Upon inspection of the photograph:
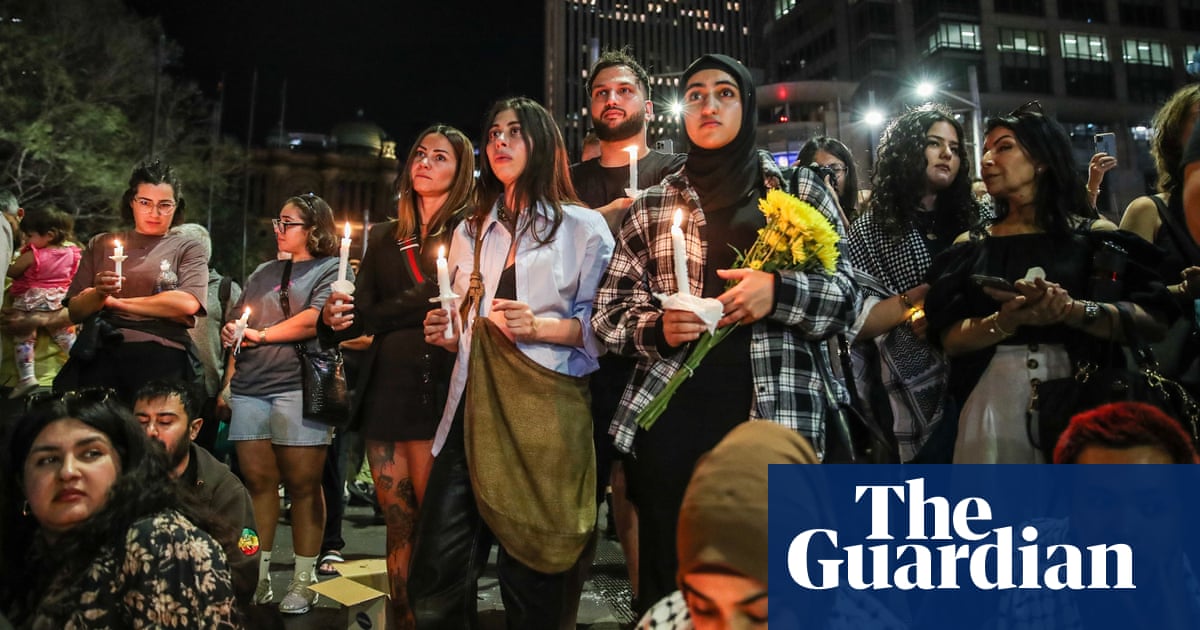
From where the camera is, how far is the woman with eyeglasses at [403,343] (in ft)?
11.7

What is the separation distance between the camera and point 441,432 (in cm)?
319

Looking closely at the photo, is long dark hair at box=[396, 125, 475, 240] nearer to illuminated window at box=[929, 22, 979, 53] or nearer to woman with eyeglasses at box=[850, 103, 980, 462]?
woman with eyeglasses at box=[850, 103, 980, 462]

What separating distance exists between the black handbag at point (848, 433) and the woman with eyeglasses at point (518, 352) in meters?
0.88

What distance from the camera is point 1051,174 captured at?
3.18 m

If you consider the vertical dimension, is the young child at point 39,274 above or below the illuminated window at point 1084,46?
below

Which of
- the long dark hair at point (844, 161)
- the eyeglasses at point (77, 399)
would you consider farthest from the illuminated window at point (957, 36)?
the eyeglasses at point (77, 399)

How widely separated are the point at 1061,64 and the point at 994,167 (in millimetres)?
57212

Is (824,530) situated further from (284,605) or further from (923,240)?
(284,605)

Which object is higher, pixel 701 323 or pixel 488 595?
pixel 701 323

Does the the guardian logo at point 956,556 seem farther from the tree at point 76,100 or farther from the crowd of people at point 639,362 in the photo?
the tree at point 76,100

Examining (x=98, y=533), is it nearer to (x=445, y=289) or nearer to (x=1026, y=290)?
(x=445, y=289)

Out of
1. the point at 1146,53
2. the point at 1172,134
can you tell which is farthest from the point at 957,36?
the point at 1172,134

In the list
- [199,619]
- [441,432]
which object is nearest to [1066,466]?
[441,432]

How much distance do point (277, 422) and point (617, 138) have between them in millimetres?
2456
